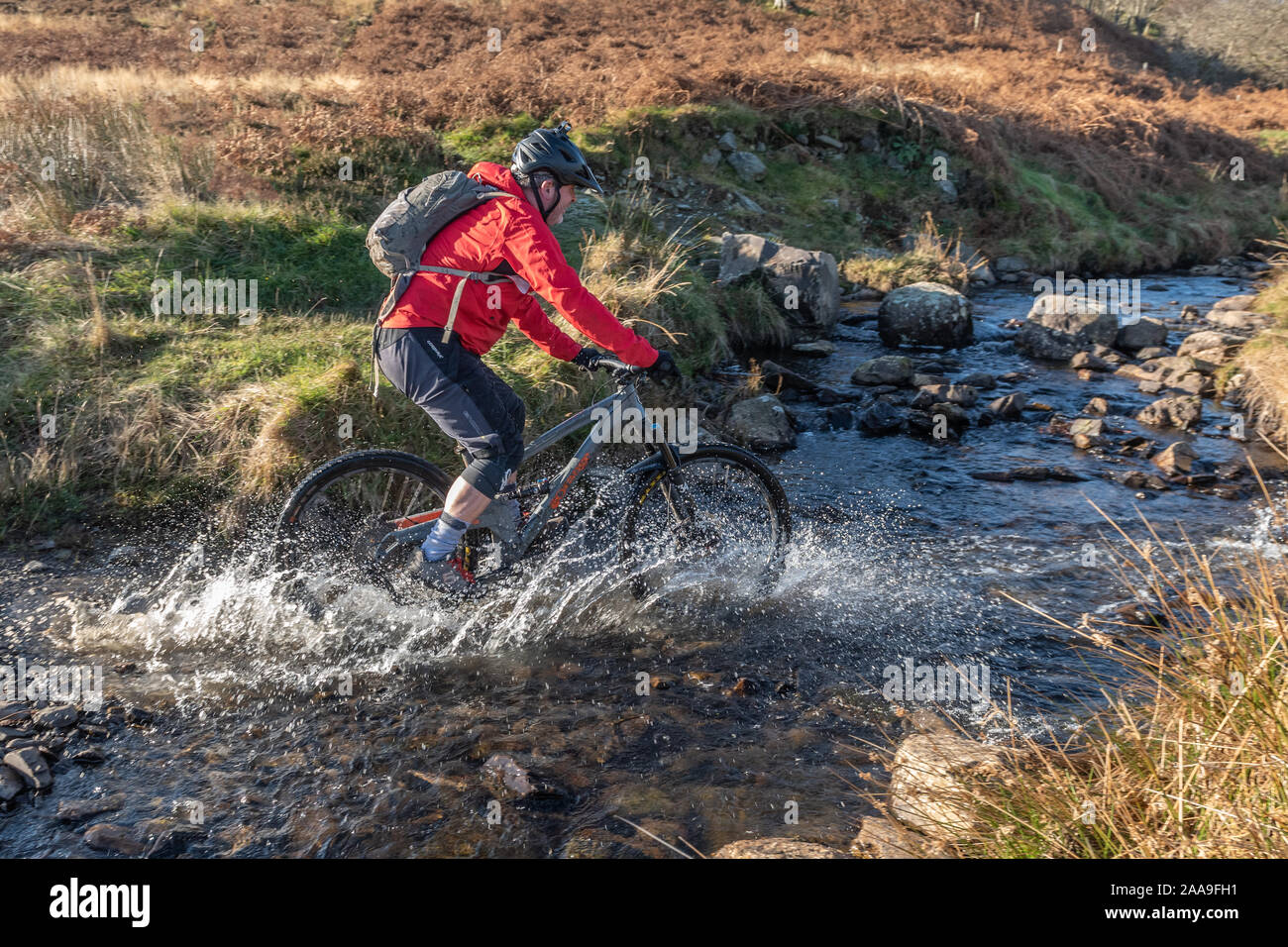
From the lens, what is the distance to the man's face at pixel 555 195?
15.9ft

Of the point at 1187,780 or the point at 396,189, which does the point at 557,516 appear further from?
the point at 396,189

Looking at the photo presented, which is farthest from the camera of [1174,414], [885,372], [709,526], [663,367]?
[885,372]

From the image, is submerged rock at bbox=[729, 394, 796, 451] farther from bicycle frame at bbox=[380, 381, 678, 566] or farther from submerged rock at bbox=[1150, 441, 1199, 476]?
submerged rock at bbox=[1150, 441, 1199, 476]

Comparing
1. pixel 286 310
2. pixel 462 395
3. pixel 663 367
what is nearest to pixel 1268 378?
pixel 663 367

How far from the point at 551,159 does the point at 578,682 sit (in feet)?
10.1

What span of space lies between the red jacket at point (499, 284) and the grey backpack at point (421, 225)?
0.04 metres

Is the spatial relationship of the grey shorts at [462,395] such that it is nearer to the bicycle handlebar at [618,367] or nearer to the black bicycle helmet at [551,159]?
the bicycle handlebar at [618,367]

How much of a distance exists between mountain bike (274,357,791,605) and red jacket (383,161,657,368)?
0.55m

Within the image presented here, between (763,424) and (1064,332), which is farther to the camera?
(1064,332)

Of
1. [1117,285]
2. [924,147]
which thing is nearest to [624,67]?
[924,147]

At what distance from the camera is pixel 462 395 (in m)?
4.98

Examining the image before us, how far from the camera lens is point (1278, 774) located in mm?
2727

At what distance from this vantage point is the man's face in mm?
4836
